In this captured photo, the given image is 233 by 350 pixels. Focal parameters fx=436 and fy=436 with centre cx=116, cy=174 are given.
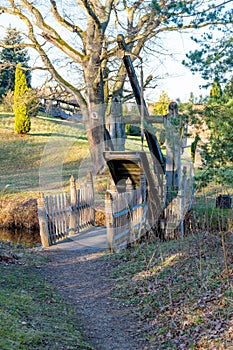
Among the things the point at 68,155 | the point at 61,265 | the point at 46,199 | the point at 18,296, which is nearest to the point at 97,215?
the point at 46,199

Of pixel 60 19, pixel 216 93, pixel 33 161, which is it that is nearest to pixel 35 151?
pixel 33 161

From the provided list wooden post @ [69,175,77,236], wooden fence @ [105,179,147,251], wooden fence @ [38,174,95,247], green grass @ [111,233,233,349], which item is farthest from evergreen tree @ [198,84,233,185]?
wooden post @ [69,175,77,236]

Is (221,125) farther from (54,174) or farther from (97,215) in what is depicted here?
(54,174)

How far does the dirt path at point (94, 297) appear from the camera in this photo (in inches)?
228

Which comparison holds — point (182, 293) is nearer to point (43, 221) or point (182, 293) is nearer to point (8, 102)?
point (43, 221)

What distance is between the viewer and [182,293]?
261 inches

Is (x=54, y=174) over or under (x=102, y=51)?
under

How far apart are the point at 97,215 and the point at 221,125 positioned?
913 centimetres

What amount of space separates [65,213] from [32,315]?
6.14 m

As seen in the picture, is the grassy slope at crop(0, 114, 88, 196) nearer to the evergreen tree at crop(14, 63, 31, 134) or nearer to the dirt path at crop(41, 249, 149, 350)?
the evergreen tree at crop(14, 63, 31, 134)

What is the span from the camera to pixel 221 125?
→ 6609 millimetres

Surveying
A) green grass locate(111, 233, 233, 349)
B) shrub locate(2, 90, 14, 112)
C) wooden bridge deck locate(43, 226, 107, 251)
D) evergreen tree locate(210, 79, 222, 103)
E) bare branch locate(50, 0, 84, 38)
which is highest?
bare branch locate(50, 0, 84, 38)

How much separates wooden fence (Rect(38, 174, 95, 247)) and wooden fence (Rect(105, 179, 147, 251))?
1.58m

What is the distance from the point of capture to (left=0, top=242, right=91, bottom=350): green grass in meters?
4.75
